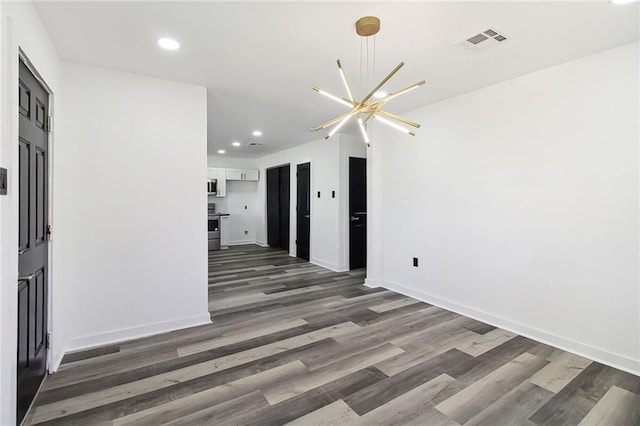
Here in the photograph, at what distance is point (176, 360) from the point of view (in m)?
2.53

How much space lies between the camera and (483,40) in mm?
2348

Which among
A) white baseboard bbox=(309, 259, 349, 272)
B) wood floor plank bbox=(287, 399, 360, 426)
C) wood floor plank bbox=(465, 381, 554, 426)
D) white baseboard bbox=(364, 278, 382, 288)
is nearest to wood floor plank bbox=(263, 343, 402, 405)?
wood floor plank bbox=(287, 399, 360, 426)

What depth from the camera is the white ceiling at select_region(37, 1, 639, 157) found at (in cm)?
198

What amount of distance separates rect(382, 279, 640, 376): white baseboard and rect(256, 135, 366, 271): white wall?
1.92 meters

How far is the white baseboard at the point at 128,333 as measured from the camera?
270 centimetres

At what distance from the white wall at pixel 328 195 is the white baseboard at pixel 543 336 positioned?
1.92 metres

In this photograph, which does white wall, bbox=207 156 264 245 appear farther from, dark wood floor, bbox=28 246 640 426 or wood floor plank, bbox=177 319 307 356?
wood floor plank, bbox=177 319 307 356

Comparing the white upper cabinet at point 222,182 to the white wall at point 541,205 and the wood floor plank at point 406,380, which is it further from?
the wood floor plank at point 406,380

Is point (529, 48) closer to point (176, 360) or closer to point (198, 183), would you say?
point (198, 183)

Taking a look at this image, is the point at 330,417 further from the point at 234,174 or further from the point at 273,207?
the point at 234,174

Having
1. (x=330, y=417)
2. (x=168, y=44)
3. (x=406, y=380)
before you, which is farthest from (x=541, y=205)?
(x=168, y=44)

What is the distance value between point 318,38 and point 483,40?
1.25 meters

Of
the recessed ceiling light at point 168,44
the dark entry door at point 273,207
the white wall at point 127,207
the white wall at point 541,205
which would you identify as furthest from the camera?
the dark entry door at point 273,207

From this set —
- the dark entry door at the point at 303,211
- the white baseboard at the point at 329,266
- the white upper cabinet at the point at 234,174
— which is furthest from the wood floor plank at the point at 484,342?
the white upper cabinet at the point at 234,174
